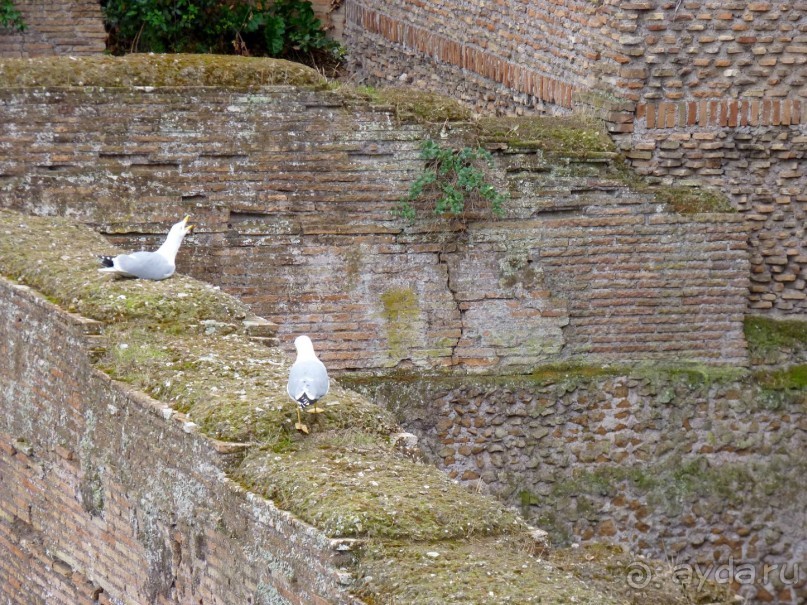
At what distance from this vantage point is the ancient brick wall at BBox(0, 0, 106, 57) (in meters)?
11.6

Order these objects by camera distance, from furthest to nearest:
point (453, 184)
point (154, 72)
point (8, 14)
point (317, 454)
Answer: point (8, 14), point (453, 184), point (154, 72), point (317, 454)

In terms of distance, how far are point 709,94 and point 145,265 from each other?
3.87 meters

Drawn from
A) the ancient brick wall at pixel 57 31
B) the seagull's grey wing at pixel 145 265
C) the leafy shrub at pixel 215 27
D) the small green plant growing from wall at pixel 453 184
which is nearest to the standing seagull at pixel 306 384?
the seagull's grey wing at pixel 145 265

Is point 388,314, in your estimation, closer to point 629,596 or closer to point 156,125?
point 156,125

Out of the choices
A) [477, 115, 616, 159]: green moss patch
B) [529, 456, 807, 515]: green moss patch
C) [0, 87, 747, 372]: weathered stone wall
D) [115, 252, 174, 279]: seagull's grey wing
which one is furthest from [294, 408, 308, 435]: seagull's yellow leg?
[529, 456, 807, 515]: green moss patch

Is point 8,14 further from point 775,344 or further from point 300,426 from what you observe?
point 300,426

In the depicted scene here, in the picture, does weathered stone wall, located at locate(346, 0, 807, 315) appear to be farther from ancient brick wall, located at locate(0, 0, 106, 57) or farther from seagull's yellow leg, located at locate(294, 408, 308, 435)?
seagull's yellow leg, located at locate(294, 408, 308, 435)

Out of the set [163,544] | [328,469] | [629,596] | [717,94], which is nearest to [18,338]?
[163,544]

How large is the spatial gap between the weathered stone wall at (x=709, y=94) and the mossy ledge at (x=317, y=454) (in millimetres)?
3267

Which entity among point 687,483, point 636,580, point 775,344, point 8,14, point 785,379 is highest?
point 8,14

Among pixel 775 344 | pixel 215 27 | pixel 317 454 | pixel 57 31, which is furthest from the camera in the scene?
pixel 215 27

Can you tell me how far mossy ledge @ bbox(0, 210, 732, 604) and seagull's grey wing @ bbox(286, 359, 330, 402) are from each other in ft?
0.46

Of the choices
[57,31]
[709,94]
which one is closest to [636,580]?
[709,94]

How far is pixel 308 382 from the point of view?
16.3 feet
